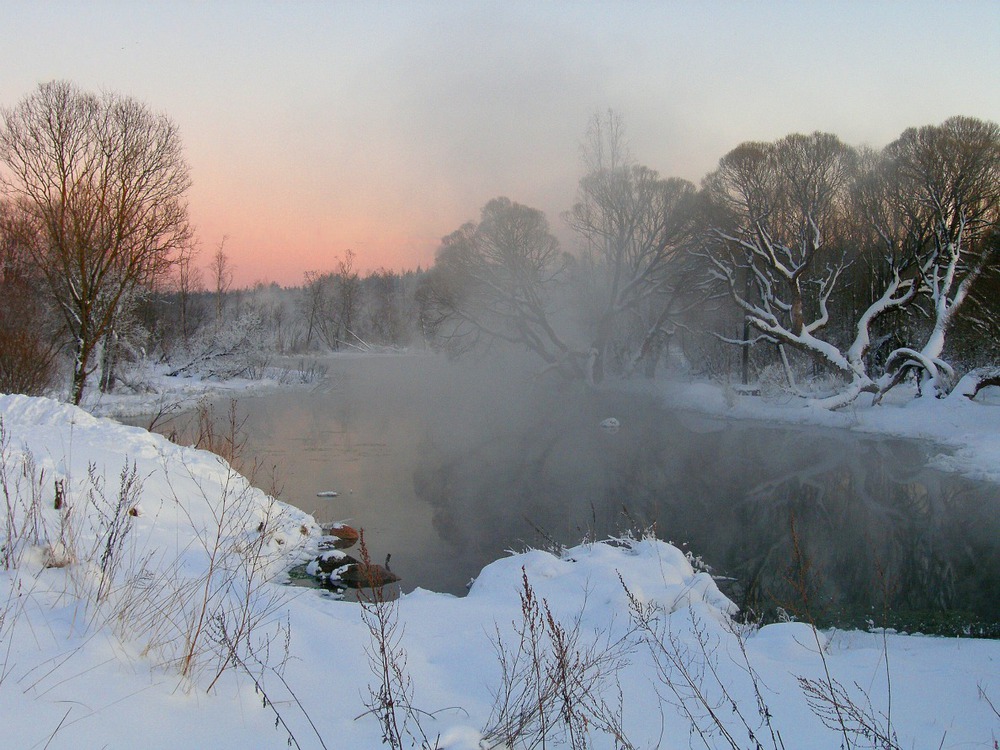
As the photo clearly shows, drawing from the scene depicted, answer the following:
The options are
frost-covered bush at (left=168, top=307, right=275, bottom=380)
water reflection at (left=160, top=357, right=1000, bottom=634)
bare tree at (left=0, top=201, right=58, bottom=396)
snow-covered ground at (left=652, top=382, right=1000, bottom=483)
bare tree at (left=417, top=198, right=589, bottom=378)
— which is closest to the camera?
water reflection at (left=160, top=357, right=1000, bottom=634)

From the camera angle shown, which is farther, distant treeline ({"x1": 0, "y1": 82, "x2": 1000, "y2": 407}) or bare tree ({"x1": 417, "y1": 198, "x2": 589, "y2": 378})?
bare tree ({"x1": 417, "y1": 198, "x2": 589, "y2": 378})

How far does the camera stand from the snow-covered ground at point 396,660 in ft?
7.63

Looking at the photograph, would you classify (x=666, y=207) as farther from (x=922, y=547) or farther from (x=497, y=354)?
(x=922, y=547)

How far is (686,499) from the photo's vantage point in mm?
11109

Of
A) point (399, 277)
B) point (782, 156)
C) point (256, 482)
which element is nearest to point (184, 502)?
point (256, 482)

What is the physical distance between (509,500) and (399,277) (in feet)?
334

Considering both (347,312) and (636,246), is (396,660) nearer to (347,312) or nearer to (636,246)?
(636,246)

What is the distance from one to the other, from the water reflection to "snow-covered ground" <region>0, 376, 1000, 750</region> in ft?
3.32

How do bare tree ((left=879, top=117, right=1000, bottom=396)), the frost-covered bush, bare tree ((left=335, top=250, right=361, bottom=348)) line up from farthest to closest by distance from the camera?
1. bare tree ((left=335, top=250, right=361, bottom=348))
2. the frost-covered bush
3. bare tree ((left=879, top=117, right=1000, bottom=396))

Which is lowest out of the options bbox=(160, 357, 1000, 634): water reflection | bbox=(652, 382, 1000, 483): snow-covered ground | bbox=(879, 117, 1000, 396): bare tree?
bbox=(160, 357, 1000, 634): water reflection

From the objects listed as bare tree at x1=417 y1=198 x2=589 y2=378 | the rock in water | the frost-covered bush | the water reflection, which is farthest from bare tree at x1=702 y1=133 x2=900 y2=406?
the frost-covered bush

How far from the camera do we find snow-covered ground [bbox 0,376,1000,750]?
7.63 feet

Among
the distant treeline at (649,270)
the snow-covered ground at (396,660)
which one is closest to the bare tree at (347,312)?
the distant treeline at (649,270)

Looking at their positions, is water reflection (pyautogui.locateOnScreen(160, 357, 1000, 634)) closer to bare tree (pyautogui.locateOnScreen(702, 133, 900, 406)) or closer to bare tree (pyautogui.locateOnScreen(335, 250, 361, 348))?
bare tree (pyautogui.locateOnScreen(702, 133, 900, 406))
